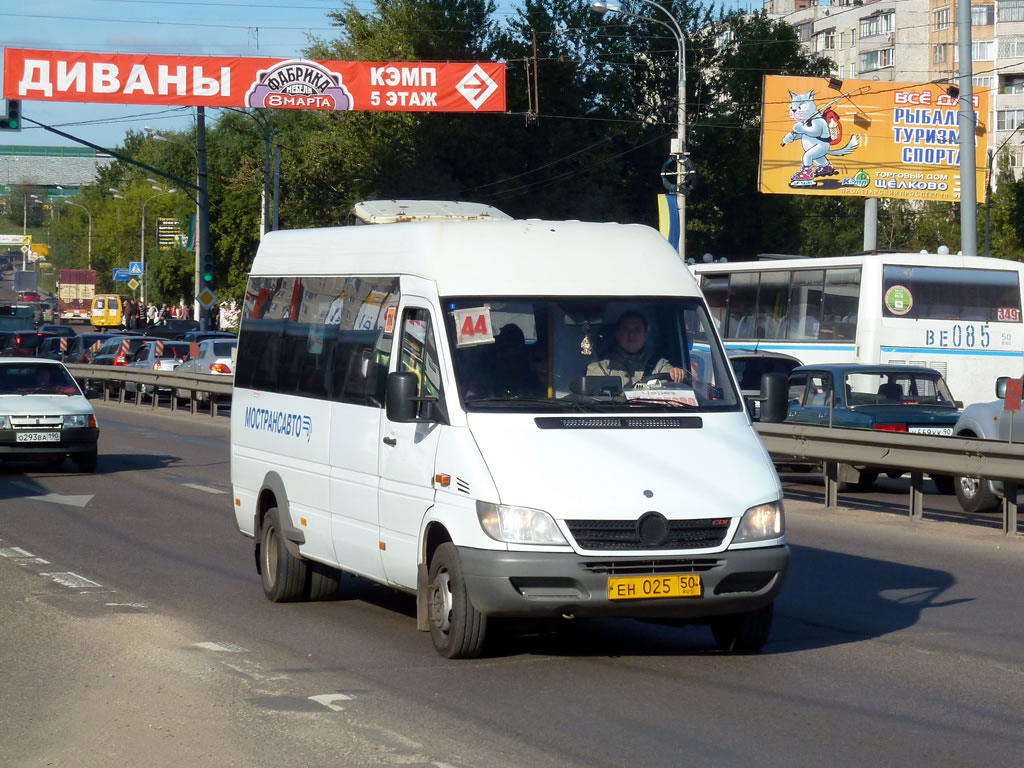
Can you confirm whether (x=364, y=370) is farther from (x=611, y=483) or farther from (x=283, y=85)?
(x=283, y=85)

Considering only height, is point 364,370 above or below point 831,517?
above

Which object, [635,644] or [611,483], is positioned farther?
[635,644]

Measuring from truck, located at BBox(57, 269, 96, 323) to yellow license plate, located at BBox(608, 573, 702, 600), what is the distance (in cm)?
12589

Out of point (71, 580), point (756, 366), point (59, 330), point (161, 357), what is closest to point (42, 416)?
point (71, 580)

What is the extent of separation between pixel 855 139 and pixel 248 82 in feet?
51.8

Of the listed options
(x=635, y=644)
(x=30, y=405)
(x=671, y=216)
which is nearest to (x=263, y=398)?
(x=635, y=644)

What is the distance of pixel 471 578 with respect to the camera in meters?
7.87

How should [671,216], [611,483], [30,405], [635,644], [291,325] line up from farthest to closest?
[671,216]
[30,405]
[291,325]
[635,644]
[611,483]

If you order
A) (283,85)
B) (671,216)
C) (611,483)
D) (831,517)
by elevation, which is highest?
(283,85)

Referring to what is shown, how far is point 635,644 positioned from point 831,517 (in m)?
8.16

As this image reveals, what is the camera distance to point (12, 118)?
3591 centimetres

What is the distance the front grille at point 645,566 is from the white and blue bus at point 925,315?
19942 mm

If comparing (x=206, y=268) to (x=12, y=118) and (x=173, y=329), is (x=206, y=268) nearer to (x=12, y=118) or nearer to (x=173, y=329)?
(x=12, y=118)

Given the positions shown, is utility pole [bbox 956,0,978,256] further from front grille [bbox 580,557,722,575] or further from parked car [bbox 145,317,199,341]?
parked car [bbox 145,317,199,341]
